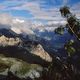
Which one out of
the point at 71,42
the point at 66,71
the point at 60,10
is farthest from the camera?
the point at 66,71

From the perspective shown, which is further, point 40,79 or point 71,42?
Result: point 40,79

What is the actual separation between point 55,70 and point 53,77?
2.65 metres

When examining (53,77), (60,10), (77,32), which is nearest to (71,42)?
(77,32)

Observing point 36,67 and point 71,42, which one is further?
point 36,67

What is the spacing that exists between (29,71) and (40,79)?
12943mm

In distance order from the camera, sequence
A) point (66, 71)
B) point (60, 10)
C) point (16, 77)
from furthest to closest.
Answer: point (16, 77)
point (66, 71)
point (60, 10)

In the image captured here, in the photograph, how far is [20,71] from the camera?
105125 millimetres

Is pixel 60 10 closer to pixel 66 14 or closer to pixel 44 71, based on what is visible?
pixel 66 14

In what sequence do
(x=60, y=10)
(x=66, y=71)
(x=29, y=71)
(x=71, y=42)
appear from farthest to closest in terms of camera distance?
(x=29, y=71) < (x=66, y=71) < (x=71, y=42) < (x=60, y=10)

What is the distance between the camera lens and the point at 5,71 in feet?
347

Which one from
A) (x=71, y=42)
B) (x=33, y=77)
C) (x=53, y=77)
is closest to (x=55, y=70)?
(x=53, y=77)

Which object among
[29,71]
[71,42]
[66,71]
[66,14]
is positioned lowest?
[29,71]

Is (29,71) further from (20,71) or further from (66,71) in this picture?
(66,71)

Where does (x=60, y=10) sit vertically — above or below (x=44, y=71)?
above
